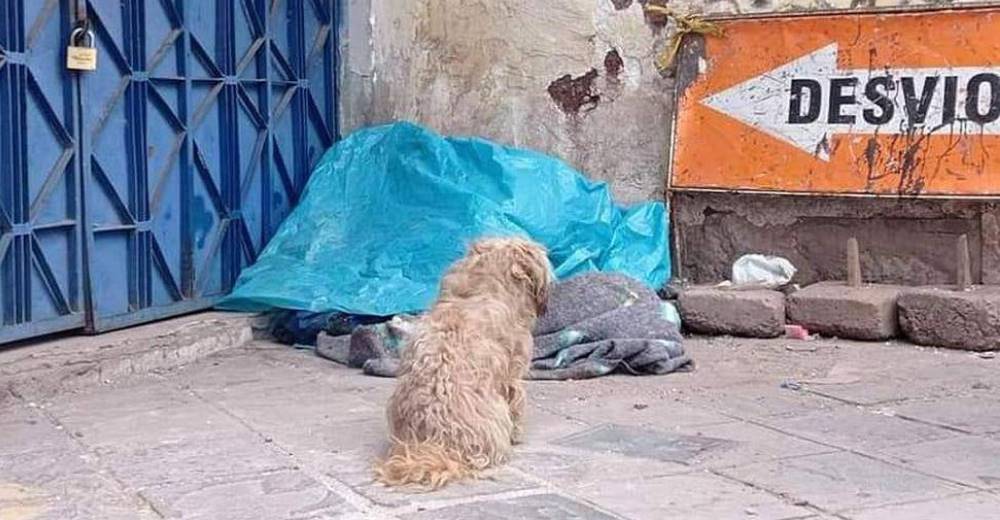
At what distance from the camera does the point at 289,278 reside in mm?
9633

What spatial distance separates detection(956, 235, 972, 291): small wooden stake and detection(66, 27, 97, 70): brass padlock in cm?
556

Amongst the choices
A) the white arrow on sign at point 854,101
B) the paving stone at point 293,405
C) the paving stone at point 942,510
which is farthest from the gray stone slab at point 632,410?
the white arrow on sign at point 854,101

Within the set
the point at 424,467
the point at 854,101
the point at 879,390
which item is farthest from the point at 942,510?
the point at 854,101

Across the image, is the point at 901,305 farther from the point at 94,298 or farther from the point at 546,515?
the point at 94,298

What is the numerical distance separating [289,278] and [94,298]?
147 cm

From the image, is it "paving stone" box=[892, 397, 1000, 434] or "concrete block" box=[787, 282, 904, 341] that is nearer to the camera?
"paving stone" box=[892, 397, 1000, 434]

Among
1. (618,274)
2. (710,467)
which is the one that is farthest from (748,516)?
(618,274)

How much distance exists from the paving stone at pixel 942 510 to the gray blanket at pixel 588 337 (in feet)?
9.39

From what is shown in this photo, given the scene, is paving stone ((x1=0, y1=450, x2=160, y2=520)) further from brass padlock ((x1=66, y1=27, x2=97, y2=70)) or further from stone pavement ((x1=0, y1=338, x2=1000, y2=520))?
brass padlock ((x1=66, y1=27, x2=97, y2=70))

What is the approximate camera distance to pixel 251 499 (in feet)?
18.2

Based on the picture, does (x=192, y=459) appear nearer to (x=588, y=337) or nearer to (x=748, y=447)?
(x=748, y=447)

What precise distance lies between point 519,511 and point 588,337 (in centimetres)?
323

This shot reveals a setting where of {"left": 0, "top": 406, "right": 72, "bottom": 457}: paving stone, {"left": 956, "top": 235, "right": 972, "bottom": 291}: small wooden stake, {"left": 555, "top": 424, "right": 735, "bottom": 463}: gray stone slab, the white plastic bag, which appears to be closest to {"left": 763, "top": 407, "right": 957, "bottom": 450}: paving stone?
{"left": 555, "top": 424, "right": 735, "bottom": 463}: gray stone slab

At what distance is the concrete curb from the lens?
7613 mm
